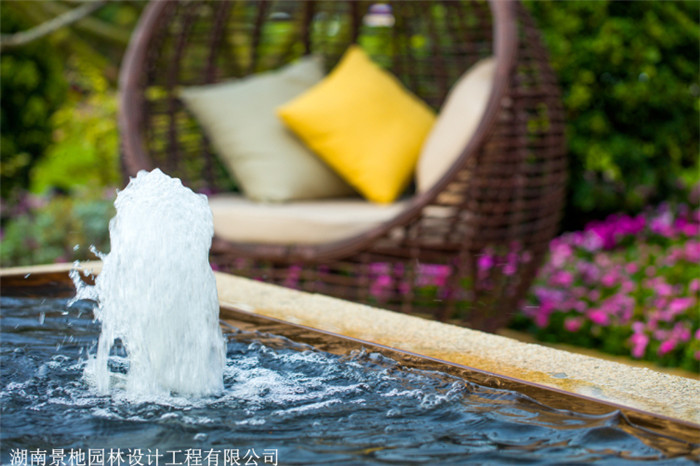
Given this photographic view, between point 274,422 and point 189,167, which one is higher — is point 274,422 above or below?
below

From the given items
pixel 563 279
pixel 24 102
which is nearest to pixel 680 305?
pixel 563 279

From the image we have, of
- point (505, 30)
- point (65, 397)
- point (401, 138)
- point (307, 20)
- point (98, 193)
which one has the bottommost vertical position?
point (65, 397)

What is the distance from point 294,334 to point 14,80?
3.95 meters

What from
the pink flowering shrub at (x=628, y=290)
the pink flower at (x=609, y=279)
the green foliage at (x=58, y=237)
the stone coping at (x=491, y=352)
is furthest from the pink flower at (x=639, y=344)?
the green foliage at (x=58, y=237)

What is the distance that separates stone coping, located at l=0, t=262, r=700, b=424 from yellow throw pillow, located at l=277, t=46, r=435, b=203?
146 centimetres

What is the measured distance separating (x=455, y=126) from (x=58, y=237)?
1.81 metres

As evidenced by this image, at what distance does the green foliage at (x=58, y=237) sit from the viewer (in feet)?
11.9

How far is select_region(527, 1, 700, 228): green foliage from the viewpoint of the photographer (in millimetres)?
3521

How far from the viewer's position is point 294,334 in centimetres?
151

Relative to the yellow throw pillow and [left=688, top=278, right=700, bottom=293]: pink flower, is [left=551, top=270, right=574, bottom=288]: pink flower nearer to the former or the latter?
[left=688, top=278, right=700, bottom=293]: pink flower

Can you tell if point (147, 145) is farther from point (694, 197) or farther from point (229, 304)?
point (694, 197)

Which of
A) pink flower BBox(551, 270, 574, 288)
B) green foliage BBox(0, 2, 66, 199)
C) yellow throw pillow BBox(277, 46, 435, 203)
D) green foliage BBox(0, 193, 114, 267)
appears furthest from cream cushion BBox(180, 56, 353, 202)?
green foliage BBox(0, 2, 66, 199)

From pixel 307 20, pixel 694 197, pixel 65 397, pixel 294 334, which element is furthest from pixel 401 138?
pixel 65 397

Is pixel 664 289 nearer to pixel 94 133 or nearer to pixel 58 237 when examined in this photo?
pixel 58 237
